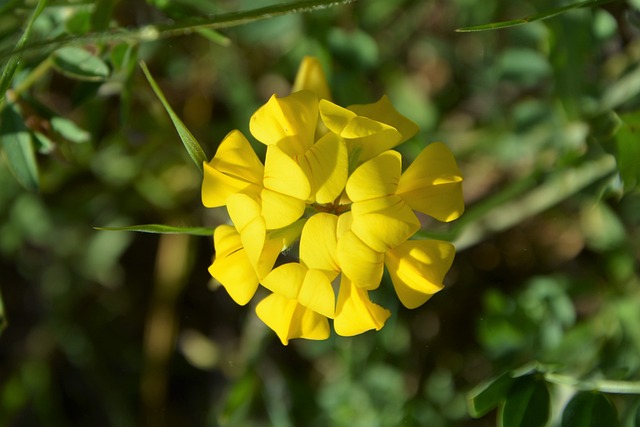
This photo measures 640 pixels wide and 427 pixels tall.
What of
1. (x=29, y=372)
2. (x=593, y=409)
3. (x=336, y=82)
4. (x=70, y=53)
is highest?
(x=70, y=53)

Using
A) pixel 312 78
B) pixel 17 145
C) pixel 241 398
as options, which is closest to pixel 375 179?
pixel 312 78

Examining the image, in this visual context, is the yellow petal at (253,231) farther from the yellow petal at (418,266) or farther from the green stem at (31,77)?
the green stem at (31,77)

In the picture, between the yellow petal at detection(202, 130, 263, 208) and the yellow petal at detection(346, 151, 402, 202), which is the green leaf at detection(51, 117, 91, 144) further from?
the yellow petal at detection(346, 151, 402, 202)

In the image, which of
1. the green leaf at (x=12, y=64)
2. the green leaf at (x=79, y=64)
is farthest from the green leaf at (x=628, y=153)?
the green leaf at (x=12, y=64)

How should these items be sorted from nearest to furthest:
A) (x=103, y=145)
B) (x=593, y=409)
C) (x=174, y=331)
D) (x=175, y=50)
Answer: (x=593, y=409) < (x=103, y=145) < (x=175, y=50) < (x=174, y=331)

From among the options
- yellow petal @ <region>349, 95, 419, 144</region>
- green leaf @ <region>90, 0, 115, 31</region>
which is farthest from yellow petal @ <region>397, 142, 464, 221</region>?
green leaf @ <region>90, 0, 115, 31</region>

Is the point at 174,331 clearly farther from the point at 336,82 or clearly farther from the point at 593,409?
the point at 593,409

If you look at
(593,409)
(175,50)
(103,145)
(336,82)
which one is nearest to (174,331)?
(103,145)
